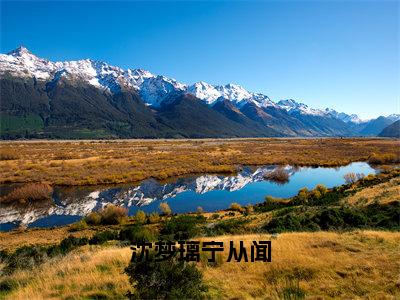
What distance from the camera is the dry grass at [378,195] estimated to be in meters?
26.6

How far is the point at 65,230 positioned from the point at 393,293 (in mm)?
23756

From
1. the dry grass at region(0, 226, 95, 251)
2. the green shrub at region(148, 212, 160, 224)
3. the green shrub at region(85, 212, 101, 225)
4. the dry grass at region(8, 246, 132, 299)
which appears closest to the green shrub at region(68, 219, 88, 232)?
the dry grass at region(0, 226, 95, 251)

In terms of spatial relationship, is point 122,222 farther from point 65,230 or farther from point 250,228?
point 250,228

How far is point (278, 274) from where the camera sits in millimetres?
11664

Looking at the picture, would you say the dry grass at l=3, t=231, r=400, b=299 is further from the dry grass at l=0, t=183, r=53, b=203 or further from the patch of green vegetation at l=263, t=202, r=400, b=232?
the dry grass at l=0, t=183, r=53, b=203

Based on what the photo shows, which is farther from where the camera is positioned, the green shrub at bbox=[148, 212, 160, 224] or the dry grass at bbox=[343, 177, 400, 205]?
the green shrub at bbox=[148, 212, 160, 224]

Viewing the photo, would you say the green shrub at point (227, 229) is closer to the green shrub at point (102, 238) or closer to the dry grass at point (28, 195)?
the green shrub at point (102, 238)

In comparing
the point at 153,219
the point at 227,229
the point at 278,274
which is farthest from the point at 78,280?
the point at 153,219

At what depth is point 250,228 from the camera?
22641 millimetres

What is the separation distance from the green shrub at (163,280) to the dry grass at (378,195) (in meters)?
20.8

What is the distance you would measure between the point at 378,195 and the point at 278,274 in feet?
68.2

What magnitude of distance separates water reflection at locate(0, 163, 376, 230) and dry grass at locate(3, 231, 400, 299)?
67.1 feet

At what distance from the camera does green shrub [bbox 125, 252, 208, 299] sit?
9.01 m

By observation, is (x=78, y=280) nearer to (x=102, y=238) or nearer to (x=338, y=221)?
(x=102, y=238)
